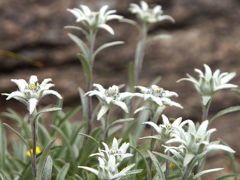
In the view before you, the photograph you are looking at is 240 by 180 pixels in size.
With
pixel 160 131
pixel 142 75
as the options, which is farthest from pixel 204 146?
pixel 142 75

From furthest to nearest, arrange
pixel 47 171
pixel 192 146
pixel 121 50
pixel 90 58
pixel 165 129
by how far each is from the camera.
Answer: pixel 121 50 < pixel 90 58 < pixel 47 171 < pixel 165 129 < pixel 192 146

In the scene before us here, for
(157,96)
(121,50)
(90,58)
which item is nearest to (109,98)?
(157,96)

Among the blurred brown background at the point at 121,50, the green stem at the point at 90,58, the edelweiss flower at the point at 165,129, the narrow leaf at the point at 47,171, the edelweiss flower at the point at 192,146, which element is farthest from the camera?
the blurred brown background at the point at 121,50

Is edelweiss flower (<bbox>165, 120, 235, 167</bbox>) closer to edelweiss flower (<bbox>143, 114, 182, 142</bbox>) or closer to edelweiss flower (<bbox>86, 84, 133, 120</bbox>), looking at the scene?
edelweiss flower (<bbox>143, 114, 182, 142</bbox>)

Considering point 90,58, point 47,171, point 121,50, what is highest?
point 121,50

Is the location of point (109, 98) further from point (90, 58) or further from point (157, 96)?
point (90, 58)

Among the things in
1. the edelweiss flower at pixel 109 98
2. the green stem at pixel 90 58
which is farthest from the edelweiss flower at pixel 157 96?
the green stem at pixel 90 58

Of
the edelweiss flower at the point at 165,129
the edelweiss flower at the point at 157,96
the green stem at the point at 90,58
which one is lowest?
the edelweiss flower at the point at 165,129

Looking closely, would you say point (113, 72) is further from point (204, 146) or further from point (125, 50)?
point (204, 146)

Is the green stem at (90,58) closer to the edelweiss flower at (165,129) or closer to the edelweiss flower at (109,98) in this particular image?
the edelweiss flower at (109,98)
